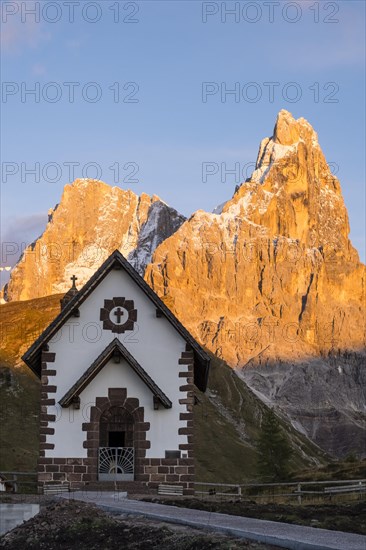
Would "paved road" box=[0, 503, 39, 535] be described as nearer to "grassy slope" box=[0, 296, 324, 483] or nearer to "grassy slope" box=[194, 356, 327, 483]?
"grassy slope" box=[0, 296, 324, 483]

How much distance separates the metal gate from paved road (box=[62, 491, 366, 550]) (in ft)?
30.5

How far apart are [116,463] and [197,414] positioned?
403ft

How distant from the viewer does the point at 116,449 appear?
28.5 m

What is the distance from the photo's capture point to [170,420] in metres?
28.7

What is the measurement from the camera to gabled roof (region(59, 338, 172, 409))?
2823cm

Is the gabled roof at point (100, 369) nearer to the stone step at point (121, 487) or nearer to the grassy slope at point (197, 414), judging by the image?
the stone step at point (121, 487)

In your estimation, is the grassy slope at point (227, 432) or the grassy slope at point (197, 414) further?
the grassy slope at point (227, 432)

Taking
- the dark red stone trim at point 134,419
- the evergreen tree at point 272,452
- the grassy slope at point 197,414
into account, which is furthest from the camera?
the grassy slope at point 197,414

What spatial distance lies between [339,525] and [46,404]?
52.0ft

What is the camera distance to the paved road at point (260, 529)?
1168 cm

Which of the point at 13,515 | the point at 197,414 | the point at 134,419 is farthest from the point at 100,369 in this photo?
the point at 197,414

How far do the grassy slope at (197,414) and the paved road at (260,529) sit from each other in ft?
241

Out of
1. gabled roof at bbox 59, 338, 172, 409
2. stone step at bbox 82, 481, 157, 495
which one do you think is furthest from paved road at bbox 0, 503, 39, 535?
gabled roof at bbox 59, 338, 172, 409

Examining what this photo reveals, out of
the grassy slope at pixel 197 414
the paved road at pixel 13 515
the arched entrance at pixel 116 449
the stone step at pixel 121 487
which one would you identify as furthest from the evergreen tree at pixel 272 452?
the paved road at pixel 13 515
